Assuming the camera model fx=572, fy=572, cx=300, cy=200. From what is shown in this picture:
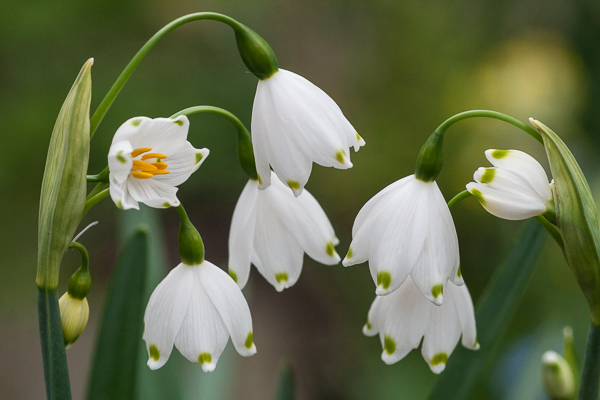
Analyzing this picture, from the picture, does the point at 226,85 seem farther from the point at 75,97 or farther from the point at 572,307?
Result: the point at 75,97

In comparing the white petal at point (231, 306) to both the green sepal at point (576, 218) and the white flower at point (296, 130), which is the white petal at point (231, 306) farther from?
the green sepal at point (576, 218)

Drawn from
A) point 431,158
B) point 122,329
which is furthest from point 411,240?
point 122,329

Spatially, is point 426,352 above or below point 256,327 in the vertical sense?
above

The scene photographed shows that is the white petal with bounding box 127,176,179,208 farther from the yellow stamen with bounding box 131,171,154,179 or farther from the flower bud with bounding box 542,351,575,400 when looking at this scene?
the flower bud with bounding box 542,351,575,400

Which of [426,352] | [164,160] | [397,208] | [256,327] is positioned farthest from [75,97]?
[256,327]

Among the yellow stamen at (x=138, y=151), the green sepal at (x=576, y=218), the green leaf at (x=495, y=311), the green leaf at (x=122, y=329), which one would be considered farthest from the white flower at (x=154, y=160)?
the green leaf at (x=495, y=311)

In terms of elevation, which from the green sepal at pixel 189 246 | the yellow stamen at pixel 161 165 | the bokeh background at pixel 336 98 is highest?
the yellow stamen at pixel 161 165

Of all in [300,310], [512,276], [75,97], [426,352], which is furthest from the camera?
[300,310]
